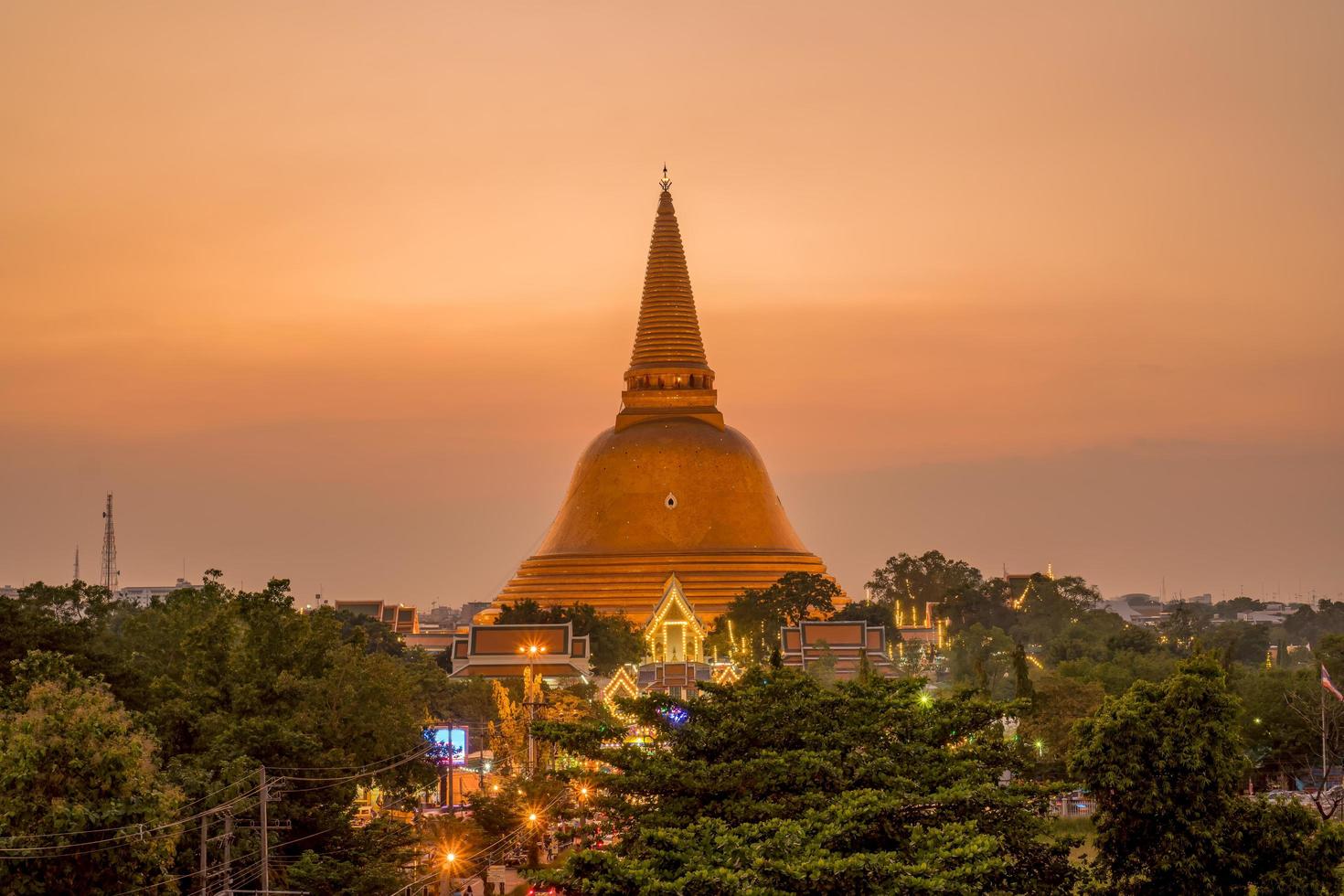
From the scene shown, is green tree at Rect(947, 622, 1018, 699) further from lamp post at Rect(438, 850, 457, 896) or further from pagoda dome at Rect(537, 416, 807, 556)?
lamp post at Rect(438, 850, 457, 896)

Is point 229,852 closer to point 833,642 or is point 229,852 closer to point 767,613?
point 833,642

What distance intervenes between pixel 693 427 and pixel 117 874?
7964cm

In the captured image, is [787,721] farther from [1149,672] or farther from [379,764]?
[1149,672]

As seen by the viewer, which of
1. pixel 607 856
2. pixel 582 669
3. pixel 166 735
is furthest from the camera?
pixel 582 669

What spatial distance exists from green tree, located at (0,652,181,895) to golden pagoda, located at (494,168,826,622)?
226 ft

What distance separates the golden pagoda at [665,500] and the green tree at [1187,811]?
7085 cm

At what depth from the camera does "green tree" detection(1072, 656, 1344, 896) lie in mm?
30219

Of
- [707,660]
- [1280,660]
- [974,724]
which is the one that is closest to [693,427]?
[707,660]

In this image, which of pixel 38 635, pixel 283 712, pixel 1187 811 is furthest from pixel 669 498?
pixel 1187 811

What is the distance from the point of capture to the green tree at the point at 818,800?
2638cm

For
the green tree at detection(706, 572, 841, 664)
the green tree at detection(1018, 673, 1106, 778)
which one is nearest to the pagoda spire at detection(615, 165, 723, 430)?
the green tree at detection(706, 572, 841, 664)

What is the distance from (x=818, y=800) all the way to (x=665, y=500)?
80.0m

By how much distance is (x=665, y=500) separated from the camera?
109 metres

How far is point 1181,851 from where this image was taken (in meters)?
30.4
